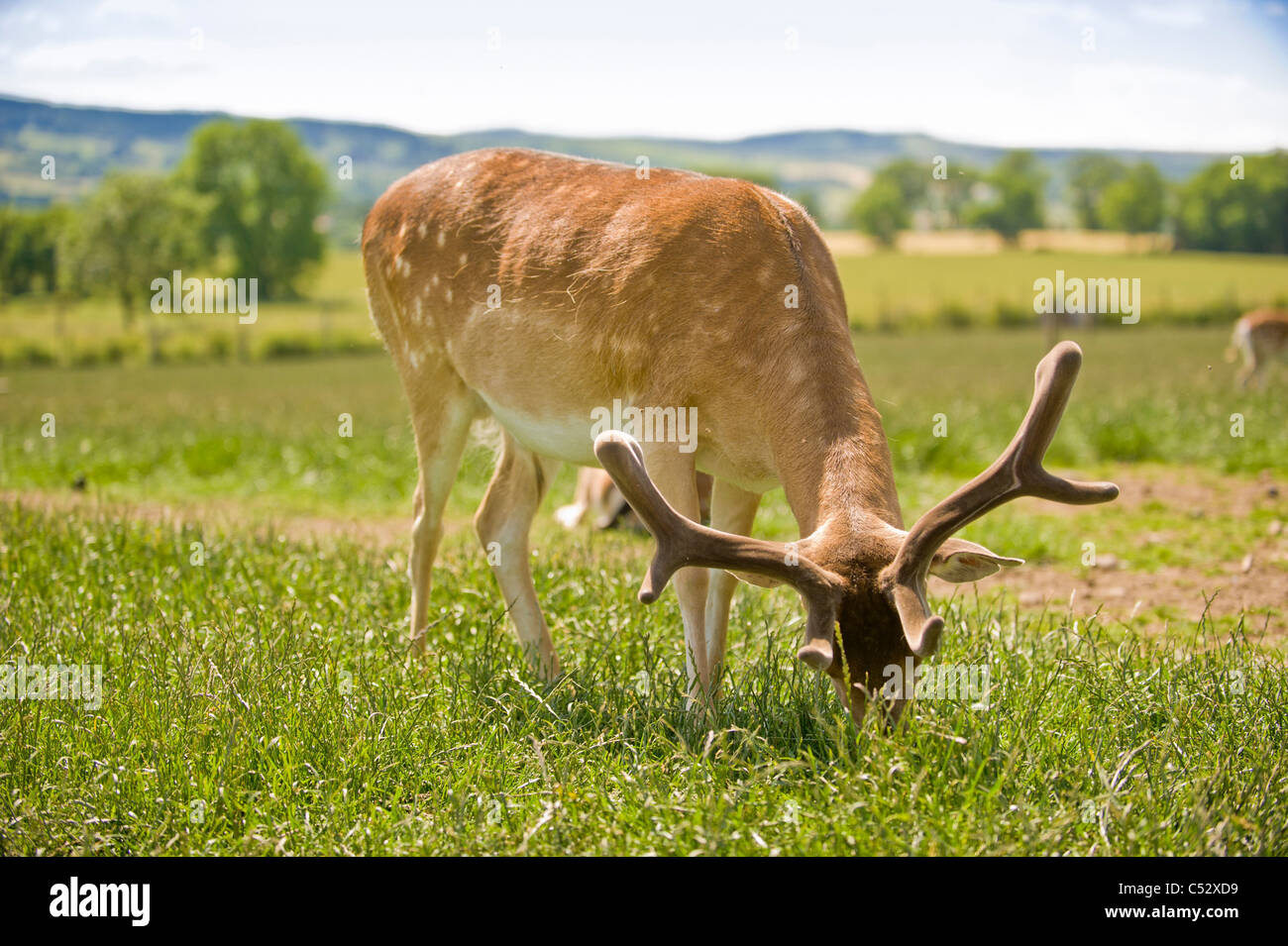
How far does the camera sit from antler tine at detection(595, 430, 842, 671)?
3205 mm

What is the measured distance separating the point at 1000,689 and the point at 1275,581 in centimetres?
341

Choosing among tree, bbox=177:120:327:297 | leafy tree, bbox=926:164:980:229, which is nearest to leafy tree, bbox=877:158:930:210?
leafy tree, bbox=926:164:980:229

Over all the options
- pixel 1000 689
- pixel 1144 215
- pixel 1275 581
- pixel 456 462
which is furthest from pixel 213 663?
pixel 1144 215

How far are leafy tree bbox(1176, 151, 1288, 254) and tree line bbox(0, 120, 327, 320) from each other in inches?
1579

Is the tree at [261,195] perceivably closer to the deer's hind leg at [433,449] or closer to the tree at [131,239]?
the tree at [131,239]

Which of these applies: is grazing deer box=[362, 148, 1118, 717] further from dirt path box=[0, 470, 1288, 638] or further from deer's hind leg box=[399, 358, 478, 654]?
dirt path box=[0, 470, 1288, 638]

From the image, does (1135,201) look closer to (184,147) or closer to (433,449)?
(433,449)

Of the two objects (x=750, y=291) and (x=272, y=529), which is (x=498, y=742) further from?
(x=272, y=529)

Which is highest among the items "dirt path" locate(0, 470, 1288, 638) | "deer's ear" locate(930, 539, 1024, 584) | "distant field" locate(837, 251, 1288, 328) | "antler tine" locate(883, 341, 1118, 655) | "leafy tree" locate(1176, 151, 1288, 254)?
"leafy tree" locate(1176, 151, 1288, 254)

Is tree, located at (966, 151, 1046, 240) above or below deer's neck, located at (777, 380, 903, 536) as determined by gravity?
above

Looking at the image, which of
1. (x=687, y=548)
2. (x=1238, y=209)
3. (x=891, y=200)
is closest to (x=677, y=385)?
(x=687, y=548)

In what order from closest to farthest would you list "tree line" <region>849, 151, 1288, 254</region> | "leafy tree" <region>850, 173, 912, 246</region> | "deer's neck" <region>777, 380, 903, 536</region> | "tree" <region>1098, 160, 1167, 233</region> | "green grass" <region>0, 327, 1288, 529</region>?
"deer's neck" <region>777, 380, 903, 536</region> → "green grass" <region>0, 327, 1288, 529</region> → "tree line" <region>849, 151, 1288, 254</region> → "tree" <region>1098, 160, 1167, 233</region> → "leafy tree" <region>850, 173, 912, 246</region>

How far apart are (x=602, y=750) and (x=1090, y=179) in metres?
87.0

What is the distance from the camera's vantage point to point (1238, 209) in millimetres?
49219
